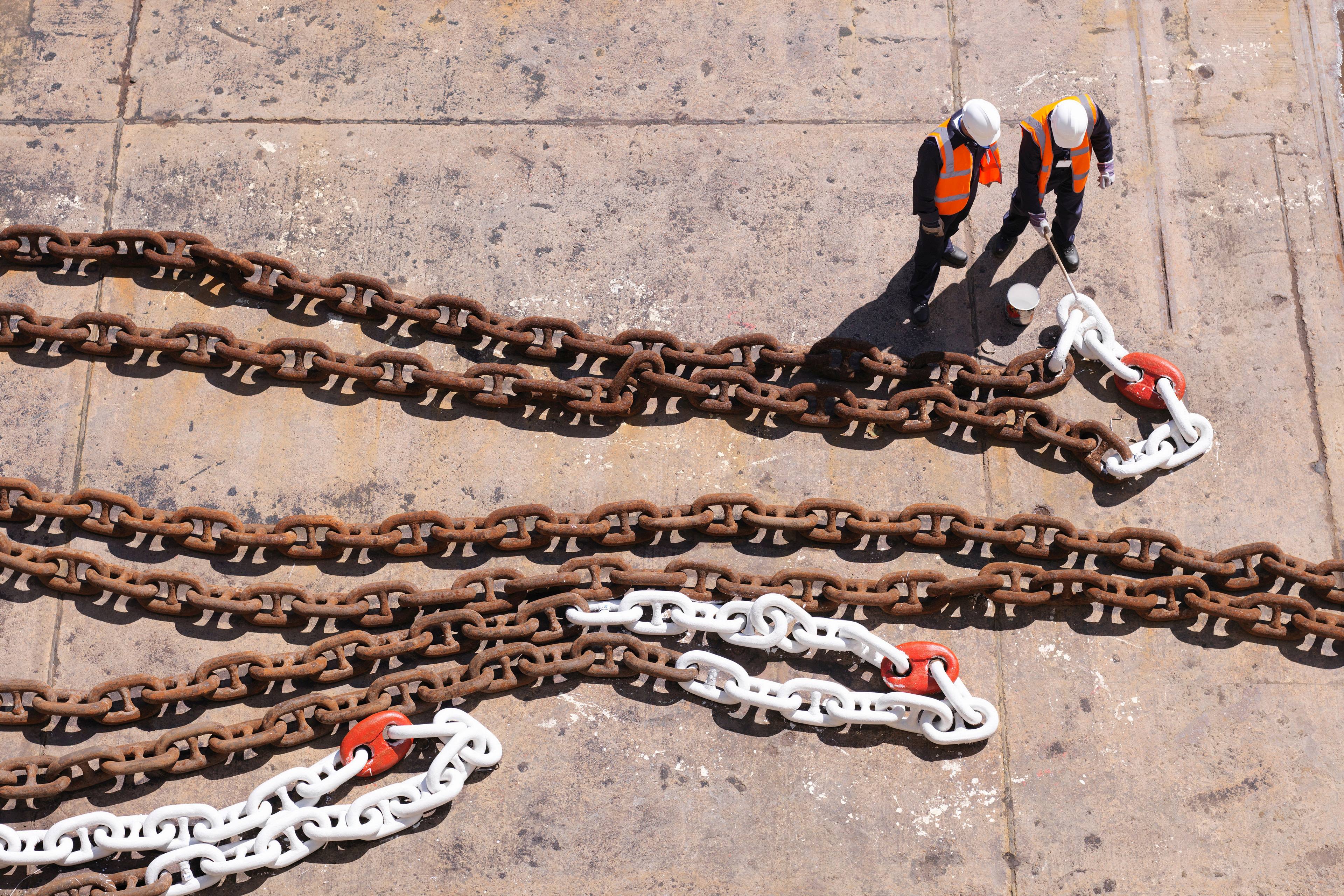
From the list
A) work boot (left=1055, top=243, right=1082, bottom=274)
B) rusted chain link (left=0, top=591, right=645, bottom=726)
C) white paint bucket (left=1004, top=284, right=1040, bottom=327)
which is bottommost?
rusted chain link (left=0, top=591, right=645, bottom=726)

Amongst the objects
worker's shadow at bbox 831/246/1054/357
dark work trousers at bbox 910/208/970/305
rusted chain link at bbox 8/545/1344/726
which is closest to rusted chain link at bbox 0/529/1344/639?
rusted chain link at bbox 8/545/1344/726

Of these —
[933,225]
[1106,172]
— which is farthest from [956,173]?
[1106,172]

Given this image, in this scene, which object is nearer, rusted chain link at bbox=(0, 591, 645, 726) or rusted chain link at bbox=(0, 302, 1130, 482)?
rusted chain link at bbox=(0, 591, 645, 726)

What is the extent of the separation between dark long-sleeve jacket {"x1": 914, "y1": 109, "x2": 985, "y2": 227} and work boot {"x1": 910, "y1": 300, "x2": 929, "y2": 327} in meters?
0.47

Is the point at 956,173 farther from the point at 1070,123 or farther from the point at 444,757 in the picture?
the point at 444,757

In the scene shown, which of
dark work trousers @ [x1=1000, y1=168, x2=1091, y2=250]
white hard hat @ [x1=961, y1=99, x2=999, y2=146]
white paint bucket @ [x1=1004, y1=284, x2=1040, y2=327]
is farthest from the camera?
white paint bucket @ [x1=1004, y1=284, x2=1040, y2=327]

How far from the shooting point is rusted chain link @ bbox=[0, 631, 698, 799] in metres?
4.06

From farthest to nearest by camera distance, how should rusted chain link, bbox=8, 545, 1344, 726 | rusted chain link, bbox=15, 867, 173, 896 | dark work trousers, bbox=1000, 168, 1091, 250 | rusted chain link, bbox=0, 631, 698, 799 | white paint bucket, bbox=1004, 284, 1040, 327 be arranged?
white paint bucket, bbox=1004, 284, 1040, 327
dark work trousers, bbox=1000, 168, 1091, 250
rusted chain link, bbox=8, 545, 1344, 726
rusted chain link, bbox=0, 631, 698, 799
rusted chain link, bbox=15, 867, 173, 896

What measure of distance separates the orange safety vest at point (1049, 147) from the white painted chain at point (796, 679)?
210cm

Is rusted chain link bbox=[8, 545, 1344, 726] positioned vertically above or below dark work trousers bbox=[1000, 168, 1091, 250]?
below

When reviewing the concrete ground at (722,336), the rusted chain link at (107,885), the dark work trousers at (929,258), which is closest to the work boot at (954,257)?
the dark work trousers at (929,258)

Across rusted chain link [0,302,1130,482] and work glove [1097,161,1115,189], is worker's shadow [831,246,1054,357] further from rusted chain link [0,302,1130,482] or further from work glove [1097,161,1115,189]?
work glove [1097,161,1115,189]

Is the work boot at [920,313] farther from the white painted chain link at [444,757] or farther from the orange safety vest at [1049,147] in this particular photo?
the white painted chain link at [444,757]

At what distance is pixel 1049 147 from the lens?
4637 millimetres
